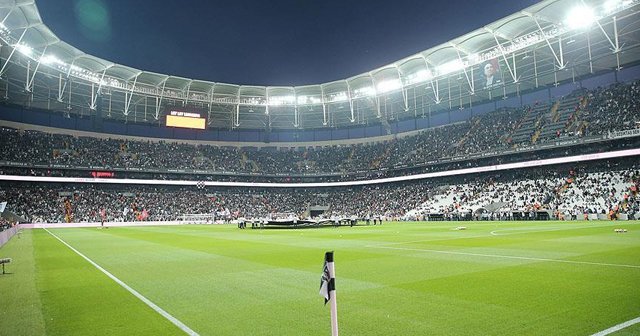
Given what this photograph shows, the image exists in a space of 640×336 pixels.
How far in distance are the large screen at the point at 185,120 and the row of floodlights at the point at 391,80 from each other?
1067cm

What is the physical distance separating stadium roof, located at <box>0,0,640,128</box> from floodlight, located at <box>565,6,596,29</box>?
92mm

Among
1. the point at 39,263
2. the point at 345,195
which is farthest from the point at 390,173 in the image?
the point at 39,263

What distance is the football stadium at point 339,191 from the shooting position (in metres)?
6.89

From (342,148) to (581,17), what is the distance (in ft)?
167

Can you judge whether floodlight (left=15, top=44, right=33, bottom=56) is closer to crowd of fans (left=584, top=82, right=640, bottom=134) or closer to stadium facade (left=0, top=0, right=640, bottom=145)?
stadium facade (left=0, top=0, right=640, bottom=145)

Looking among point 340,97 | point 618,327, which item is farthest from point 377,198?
point 618,327

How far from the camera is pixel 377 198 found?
71750 mm

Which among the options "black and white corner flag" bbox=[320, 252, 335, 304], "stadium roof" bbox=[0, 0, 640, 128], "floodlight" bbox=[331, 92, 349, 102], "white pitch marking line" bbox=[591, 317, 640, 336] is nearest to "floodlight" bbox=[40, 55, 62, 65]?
"stadium roof" bbox=[0, 0, 640, 128]

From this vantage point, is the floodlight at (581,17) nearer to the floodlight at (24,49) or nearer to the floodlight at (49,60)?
the floodlight at (24,49)

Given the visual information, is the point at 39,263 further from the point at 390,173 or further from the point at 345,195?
the point at 345,195

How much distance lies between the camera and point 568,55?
5084 centimetres

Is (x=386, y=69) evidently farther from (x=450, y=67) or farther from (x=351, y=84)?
(x=450, y=67)

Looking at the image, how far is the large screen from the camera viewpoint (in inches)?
2271

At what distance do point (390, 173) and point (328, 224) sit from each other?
2920cm
